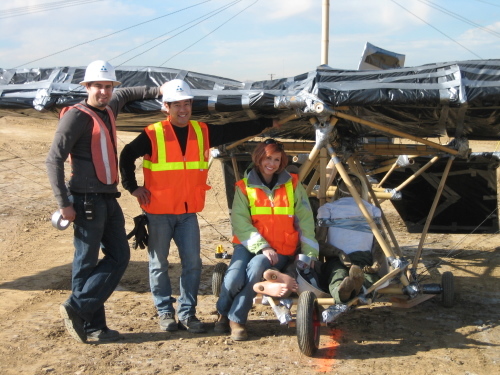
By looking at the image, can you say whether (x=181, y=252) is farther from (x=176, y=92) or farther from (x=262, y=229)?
(x=176, y=92)

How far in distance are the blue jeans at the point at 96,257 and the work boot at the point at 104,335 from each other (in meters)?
0.04

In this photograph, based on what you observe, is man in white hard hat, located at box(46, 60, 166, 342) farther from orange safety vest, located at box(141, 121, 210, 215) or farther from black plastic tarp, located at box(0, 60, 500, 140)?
black plastic tarp, located at box(0, 60, 500, 140)

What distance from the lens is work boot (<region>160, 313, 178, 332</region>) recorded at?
19.2 feet

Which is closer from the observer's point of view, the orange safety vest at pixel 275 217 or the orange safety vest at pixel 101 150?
the orange safety vest at pixel 101 150

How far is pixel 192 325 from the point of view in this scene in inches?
230

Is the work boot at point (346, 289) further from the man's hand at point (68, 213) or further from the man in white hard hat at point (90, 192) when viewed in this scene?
the man's hand at point (68, 213)

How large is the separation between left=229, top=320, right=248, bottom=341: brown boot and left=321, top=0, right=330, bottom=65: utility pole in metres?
9.62

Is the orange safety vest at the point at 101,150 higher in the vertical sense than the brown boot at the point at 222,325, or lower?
higher

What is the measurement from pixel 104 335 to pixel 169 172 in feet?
4.81

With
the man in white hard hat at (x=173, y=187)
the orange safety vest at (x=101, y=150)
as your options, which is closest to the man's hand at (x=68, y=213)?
the orange safety vest at (x=101, y=150)

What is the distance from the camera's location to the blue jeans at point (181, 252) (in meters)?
5.78

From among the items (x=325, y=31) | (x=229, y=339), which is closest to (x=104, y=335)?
(x=229, y=339)

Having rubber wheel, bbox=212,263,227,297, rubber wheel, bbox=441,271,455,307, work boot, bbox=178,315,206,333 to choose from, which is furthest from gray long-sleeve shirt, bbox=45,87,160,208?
rubber wheel, bbox=441,271,455,307

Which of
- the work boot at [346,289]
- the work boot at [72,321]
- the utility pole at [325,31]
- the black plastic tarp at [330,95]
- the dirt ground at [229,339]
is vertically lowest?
the dirt ground at [229,339]
